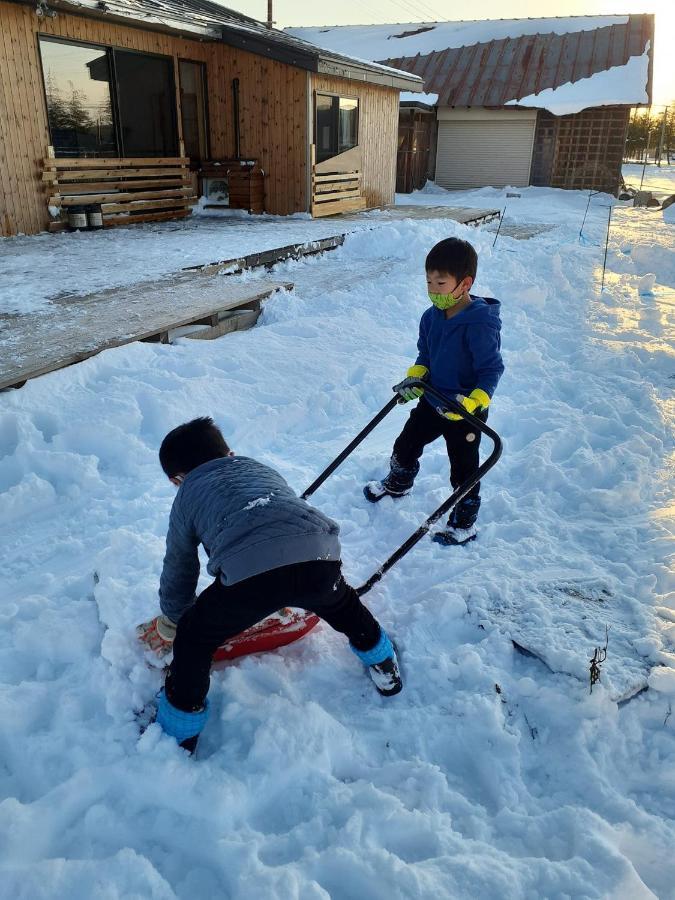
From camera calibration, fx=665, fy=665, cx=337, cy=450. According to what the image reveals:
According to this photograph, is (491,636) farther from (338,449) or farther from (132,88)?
(132,88)

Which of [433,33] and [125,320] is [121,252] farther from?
[433,33]

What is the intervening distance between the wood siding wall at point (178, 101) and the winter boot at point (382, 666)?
912 centimetres

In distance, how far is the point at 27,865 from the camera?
1.74 meters

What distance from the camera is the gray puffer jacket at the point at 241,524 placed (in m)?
1.96

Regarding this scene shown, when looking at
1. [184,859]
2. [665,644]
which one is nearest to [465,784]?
[184,859]

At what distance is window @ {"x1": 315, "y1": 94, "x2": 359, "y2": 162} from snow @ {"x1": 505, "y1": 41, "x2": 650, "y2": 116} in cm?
1007

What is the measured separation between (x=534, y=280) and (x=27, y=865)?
8451 millimetres

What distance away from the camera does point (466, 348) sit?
3189mm

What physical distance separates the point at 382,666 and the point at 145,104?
11781 millimetres

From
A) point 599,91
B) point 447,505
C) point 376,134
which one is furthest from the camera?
point 599,91

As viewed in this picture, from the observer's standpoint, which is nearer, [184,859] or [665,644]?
[184,859]

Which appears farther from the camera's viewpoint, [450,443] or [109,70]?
[109,70]

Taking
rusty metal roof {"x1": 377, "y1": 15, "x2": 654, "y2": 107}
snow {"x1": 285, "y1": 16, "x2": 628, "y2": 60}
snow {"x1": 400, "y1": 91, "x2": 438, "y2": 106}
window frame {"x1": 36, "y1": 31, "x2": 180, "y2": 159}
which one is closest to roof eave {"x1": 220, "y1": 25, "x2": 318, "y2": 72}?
window frame {"x1": 36, "y1": 31, "x2": 180, "y2": 159}

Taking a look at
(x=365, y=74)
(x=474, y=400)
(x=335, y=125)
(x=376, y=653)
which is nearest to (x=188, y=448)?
(x=376, y=653)
